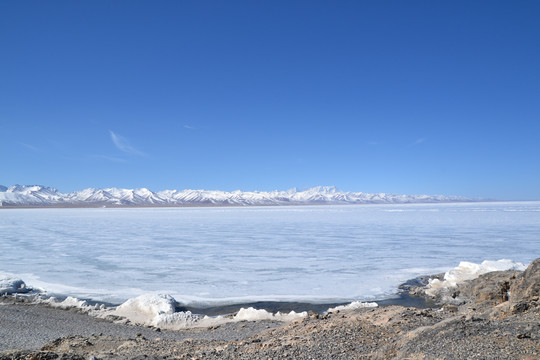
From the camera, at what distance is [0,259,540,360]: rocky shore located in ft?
14.3

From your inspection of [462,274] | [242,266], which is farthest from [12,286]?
[462,274]

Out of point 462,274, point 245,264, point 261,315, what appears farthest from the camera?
point 245,264

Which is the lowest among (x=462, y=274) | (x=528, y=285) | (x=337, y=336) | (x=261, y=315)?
(x=261, y=315)

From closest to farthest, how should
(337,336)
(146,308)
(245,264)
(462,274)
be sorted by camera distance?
(337,336) → (146,308) → (462,274) → (245,264)

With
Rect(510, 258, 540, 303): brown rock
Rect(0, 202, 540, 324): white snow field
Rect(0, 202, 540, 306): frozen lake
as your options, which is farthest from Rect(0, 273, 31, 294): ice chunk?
Rect(510, 258, 540, 303): brown rock

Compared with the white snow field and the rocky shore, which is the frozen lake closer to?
the white snow field

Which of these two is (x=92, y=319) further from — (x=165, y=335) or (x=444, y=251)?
(x=444, y=251)

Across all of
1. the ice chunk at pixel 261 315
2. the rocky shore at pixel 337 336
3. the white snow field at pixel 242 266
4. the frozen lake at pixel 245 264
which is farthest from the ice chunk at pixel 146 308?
the ice chunk at pixel 261 315

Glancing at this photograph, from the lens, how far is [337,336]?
547cm

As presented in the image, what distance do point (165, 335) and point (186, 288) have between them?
383 cm

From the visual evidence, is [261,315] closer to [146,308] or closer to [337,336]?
[146,308]

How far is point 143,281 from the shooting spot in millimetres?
12070

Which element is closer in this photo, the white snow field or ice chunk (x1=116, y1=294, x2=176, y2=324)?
ice chunk (x1=116, y1=294, x2=176, y2=324)

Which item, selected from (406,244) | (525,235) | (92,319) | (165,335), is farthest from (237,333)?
(525,235)
